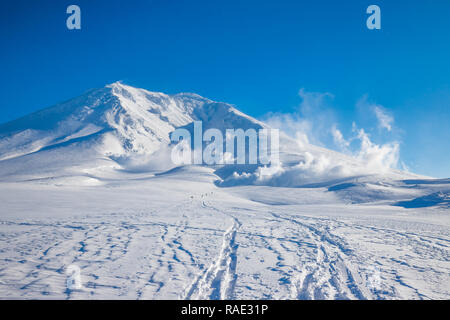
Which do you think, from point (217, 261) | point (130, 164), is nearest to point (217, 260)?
point (217, 261)

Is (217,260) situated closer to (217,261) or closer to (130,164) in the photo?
(217,261)

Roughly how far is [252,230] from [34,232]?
45.4 feet

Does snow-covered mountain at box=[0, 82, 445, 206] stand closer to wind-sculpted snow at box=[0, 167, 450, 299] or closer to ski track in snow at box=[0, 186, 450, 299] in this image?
wind-sculpted snow at box=[0, 167, 450, 299]

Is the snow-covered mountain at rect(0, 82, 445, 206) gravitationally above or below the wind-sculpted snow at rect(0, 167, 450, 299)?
above

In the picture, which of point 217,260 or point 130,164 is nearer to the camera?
point 217,260

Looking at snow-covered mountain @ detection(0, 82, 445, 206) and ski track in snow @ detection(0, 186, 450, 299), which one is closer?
ski track in snow @ detection(0, 186, 450, 299)

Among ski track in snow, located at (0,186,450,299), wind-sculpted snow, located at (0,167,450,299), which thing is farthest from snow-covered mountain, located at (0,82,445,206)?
ski track in snow, located at (0,186,450,299)

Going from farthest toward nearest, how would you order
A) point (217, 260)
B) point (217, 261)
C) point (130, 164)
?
point (130, 164)
point (217, 260)
point (217, 261)

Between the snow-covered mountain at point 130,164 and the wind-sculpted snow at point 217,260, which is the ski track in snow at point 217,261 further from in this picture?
the snow-covered mountain at point 130,164

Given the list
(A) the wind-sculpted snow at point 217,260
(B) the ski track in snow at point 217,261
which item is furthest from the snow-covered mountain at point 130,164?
(B) the ski track in snow at point 217,261

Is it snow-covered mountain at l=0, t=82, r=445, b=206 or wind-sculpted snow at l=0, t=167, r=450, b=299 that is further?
snow-covered mountain at l=0, t=82, r=445, b=206
